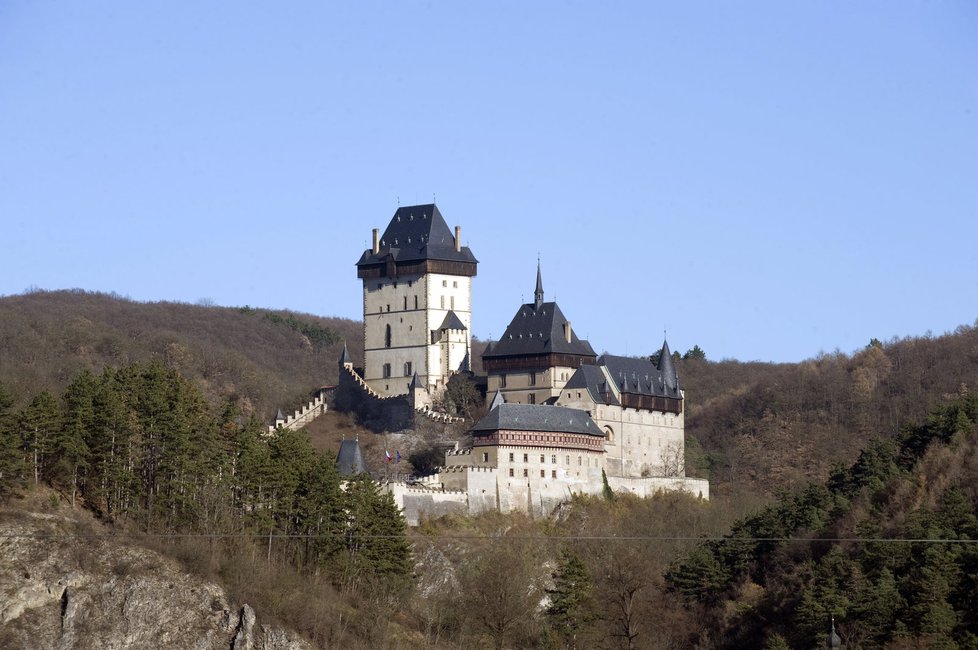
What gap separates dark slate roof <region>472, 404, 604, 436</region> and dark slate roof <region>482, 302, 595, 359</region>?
5780mm

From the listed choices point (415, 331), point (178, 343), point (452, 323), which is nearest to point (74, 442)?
point (415, 331)

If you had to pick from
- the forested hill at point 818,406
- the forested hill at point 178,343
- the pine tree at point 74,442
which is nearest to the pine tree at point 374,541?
the pine tree at point 74,442

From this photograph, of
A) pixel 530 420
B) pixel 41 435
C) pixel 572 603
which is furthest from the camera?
pixel 530 420

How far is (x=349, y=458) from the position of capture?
8831 cm

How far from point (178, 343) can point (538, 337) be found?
99.5 feet

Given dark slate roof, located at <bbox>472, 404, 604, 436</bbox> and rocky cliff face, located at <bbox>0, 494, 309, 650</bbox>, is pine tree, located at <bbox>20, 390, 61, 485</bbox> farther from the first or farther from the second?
dark slate roof, located at <bbox>472, 404, 604, 436</bbox>

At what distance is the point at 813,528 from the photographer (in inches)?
3191

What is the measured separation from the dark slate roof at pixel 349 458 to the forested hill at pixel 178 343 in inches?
486

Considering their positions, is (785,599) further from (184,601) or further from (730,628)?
(184,601)

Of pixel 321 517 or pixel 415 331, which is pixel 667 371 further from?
pixel 321 517

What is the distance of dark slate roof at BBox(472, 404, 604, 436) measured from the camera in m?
92.0

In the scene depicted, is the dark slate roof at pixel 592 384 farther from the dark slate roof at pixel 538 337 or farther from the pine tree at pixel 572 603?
the pine tree at pixel 572 603

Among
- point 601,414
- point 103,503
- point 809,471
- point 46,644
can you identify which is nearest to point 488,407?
point 601,414

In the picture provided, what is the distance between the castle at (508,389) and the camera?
91.5 m
